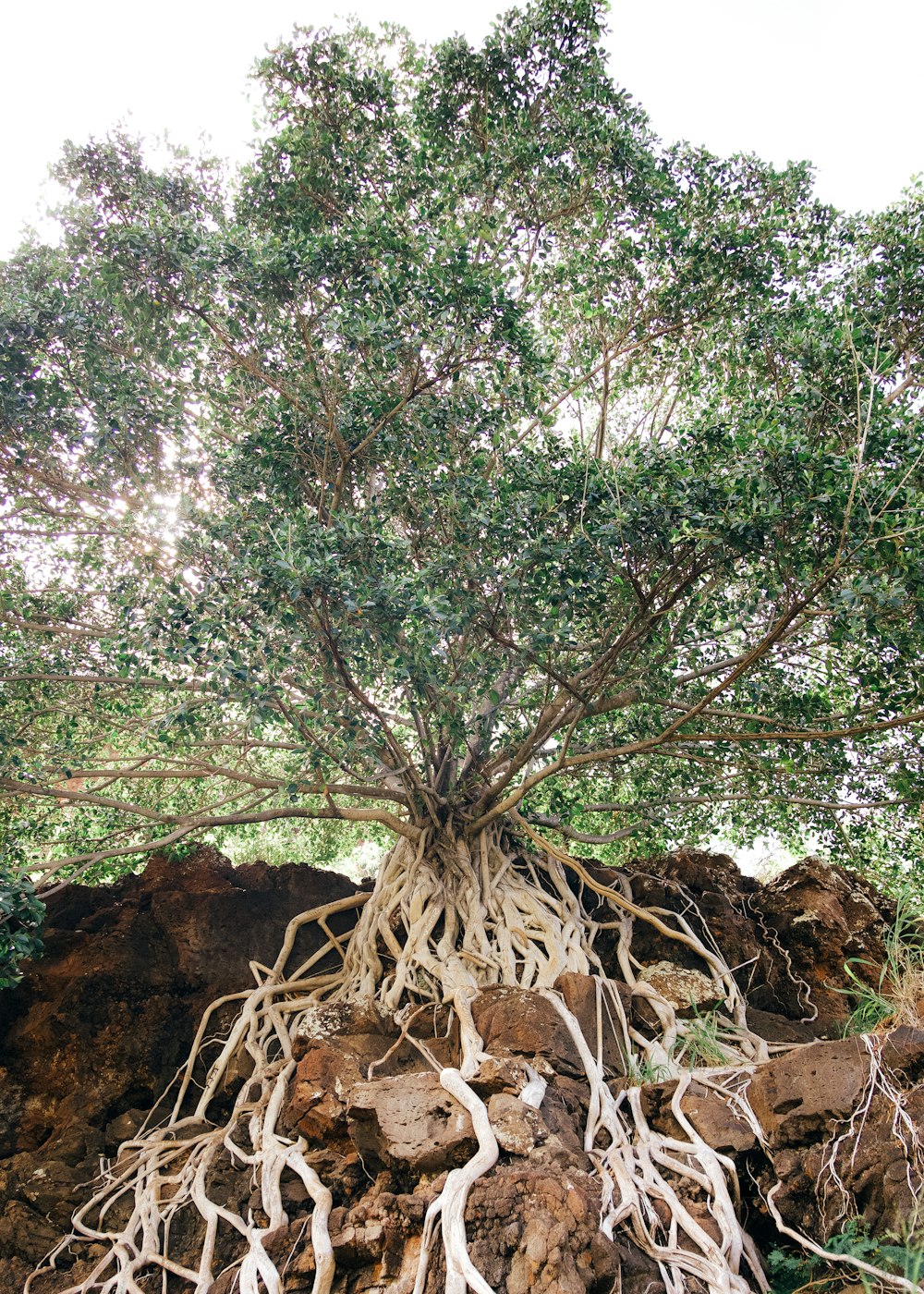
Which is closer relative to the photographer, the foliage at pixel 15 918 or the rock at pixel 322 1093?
the rock at pixel 322 1093

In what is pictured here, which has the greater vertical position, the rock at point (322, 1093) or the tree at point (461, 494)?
the tree at point (461, 494)

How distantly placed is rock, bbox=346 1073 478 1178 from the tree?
0.53ft

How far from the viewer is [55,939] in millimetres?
5871

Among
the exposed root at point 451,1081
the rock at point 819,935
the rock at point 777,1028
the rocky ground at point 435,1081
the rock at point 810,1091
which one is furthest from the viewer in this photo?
the rock at point 819,935

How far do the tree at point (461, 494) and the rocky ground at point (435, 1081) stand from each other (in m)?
0.29

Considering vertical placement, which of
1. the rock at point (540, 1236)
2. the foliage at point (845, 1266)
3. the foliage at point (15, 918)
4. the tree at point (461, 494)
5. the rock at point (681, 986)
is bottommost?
the foliage at point (845, 1266)

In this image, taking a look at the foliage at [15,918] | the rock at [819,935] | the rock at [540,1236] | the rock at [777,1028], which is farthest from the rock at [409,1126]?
the rock at [819,935]

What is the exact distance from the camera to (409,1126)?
370 centimetres

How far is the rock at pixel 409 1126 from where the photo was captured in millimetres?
3539

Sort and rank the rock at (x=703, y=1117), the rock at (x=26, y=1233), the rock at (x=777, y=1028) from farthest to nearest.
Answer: the rock at (x=777, y=1028) < the rock at (x=26, y=1233) < the rock at (x=703, y=1117)

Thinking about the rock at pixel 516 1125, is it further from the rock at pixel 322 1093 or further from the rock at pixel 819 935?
the rock at pixel 819 935

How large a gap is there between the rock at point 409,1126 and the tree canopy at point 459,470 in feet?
5.62

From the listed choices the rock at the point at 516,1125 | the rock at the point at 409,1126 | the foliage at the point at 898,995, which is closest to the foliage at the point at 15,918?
the rock at the point at 409,1126

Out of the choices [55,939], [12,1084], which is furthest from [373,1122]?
[55,939]
